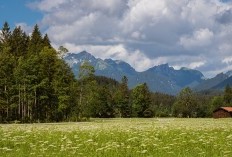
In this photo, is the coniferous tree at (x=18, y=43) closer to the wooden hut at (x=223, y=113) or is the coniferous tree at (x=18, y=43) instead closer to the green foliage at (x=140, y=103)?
the green foliage at (x=140, y=103)

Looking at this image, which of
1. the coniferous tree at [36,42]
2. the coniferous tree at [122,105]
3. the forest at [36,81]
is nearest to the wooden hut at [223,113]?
the coniferous tree at [122,105]

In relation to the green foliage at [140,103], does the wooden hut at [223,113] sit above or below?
below

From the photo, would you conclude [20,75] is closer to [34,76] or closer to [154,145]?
[34,76]

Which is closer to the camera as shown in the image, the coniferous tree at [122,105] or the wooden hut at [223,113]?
the wooden hut at [223,113]

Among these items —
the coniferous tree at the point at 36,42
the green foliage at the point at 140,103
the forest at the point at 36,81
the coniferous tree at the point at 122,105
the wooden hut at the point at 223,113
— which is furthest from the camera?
the coniferous tree at the point at 122,105

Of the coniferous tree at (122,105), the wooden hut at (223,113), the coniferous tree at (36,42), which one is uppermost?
the coniferous tree at (36,42)

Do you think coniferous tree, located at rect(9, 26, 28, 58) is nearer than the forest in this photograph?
No

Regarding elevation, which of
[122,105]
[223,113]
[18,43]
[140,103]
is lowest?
[223,113]

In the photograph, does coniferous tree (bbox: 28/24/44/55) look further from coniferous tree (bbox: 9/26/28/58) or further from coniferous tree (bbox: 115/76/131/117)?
coniferous tree (bbox: 115/76/131/117)

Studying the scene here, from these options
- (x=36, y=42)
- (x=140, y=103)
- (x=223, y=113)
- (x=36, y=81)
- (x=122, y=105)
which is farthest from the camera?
(x=122, y=105)

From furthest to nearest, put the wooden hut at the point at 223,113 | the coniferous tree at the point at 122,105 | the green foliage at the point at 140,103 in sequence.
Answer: the coniferous tree at the point at 122,105 → the green foliage at the point at 140,103 → the wooden hut at the point at 223,113

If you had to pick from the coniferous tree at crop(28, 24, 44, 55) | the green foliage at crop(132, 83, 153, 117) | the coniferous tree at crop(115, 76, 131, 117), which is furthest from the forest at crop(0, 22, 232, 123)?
the coniferous tree at crop(115, 76, 131, 117)

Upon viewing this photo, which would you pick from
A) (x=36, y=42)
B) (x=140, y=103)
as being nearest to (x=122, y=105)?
(x=140, y=103)

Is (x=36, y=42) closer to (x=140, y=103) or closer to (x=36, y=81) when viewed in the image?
(x=36, y=81)
